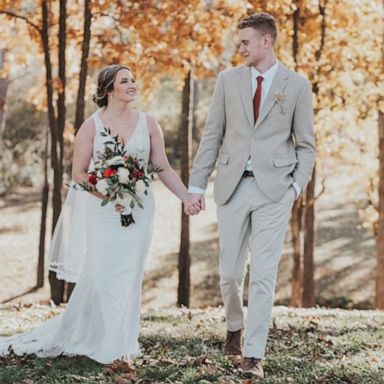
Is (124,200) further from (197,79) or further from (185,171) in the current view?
(197,79)

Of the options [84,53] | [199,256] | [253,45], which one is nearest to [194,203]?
[253,45]

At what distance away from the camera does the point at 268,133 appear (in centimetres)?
588

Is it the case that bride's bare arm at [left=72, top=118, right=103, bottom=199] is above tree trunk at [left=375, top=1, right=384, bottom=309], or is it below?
above

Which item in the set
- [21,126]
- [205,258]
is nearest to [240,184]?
[205,258]

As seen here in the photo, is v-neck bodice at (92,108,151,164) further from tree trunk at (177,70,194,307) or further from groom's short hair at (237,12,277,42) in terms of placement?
tree trunk at (177,70,194,307)

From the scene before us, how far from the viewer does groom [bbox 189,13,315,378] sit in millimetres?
5773

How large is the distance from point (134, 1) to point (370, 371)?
8.05 m

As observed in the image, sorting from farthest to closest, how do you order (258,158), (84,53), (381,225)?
(381,225)
(84,53)
(258,158)

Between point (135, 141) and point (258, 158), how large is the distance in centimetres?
108

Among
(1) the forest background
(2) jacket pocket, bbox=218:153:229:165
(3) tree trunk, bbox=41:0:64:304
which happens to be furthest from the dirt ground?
(2) jacket pocket, bbox=218:153:229:165

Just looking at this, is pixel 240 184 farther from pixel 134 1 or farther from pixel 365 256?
pixel 365 256

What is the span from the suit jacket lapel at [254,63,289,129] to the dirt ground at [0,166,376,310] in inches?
454

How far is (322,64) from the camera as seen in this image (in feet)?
43.9

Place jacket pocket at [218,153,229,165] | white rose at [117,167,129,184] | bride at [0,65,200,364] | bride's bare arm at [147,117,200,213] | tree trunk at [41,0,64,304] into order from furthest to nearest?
tree trunk at [41,0,64,304], bride's bare arm at [147,117,200,213], bride at [0,65,200,364], white rose at [117,167,129,184], jacket pocket at [218,153,229,165]
